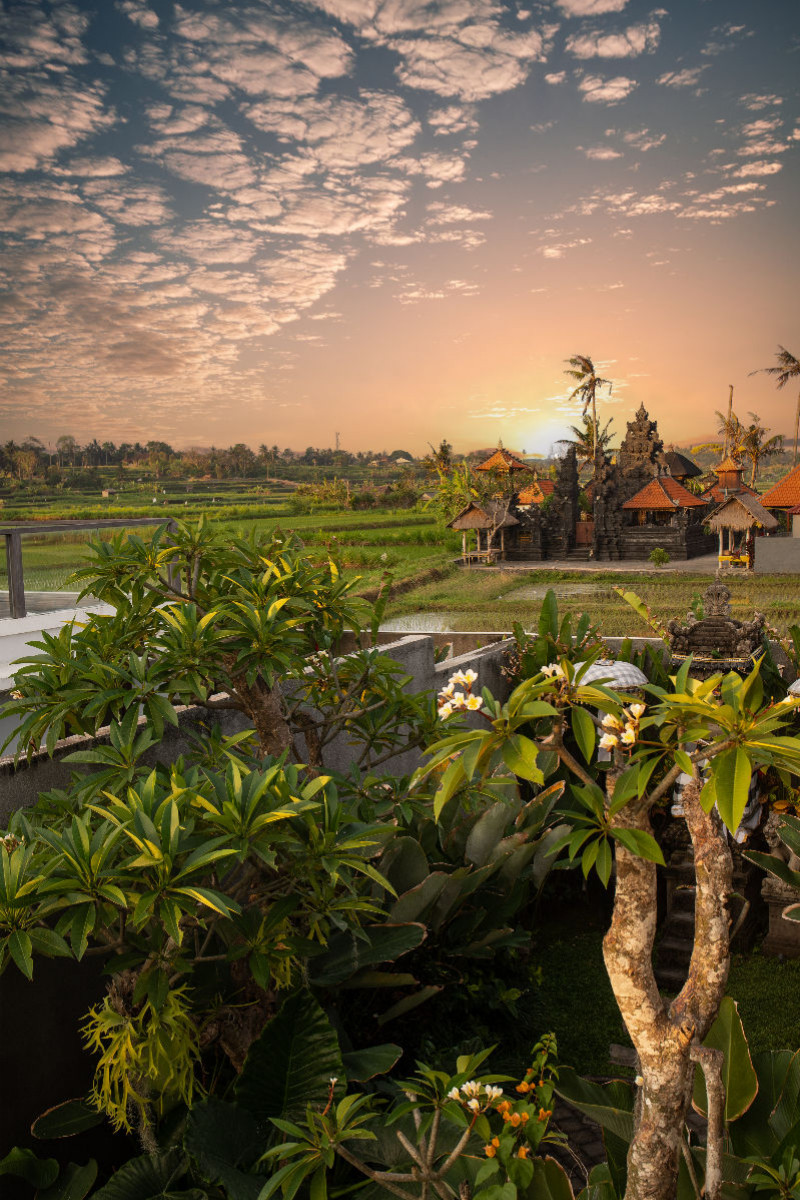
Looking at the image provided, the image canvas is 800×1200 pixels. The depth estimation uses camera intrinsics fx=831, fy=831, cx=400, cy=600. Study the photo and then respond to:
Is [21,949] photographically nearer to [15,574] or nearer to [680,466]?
[15,574]

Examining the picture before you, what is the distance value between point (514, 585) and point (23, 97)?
21.4m

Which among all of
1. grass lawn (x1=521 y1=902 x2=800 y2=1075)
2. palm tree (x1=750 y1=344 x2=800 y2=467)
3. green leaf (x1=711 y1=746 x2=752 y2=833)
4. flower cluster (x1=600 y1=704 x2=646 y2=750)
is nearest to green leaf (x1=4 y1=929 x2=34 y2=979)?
flower cluster (x1=600 y1=704 x2=646 y2=750)

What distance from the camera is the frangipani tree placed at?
1230 mm

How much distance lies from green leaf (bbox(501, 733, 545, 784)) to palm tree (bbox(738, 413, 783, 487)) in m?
45.5

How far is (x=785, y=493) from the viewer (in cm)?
2573

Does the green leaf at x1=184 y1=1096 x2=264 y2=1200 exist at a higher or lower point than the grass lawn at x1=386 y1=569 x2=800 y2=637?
higher

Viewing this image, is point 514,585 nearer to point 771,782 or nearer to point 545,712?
point 771,782

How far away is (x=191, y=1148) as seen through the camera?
1.99 metres

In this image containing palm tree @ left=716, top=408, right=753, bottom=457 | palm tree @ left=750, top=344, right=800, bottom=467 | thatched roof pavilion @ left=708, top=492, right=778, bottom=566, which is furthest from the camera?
palm tree @ left=716, top=408, right=753, bottom=457

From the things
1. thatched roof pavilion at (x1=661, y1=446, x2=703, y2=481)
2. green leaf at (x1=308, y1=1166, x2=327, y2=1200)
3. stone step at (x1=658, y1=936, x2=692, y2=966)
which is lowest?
stone step at (x1=658, y1=936, x2=692, y2=966)

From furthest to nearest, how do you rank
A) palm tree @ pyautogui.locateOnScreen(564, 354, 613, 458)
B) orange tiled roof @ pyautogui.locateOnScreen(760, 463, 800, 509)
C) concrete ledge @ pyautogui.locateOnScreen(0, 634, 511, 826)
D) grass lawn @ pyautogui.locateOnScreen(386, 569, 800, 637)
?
palm tree @ pyautogui.locateOnScreen(564, 354, 613, 458) → orange tiled roof @ pyautogui.locateOnScreen(760, 463, 800, 509) → grass lawn @ pyautogui.locateOnScreen(386, 569, 800, 637) → concrete ledge @ pyautogui.locateOnScreen(0, 634, 511, 826)

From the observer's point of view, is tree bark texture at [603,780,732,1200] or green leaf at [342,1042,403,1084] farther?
green leaf at [342,1042,403,1084]

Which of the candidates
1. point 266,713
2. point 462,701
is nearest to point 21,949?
point 462,701

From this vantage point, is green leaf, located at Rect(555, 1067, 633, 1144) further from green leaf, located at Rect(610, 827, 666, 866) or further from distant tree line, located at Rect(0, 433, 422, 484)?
distant tree line, located at Rect(0, 433, 422, 484)
